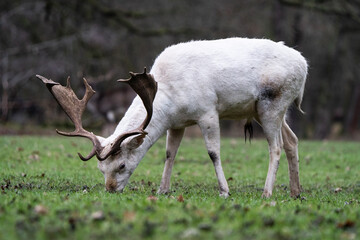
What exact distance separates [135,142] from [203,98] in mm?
1167

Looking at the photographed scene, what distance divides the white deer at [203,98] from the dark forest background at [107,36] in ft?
43.1

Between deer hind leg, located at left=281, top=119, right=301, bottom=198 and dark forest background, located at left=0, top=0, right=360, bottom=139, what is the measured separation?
13191mm

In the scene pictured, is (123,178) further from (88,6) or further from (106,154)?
(88,6)

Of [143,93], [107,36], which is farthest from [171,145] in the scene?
[107,36]

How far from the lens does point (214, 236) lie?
4.04 meters

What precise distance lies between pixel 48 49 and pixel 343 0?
1242 centimetres

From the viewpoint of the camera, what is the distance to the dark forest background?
21375mm

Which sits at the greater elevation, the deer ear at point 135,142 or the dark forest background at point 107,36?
the deer ear at point 135,142

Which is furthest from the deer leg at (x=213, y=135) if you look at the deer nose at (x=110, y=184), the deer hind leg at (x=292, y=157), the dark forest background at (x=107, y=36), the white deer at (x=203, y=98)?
the dark forest background at (x=107, y=36)

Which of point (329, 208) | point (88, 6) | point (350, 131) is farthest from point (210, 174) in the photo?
point (350, 131)

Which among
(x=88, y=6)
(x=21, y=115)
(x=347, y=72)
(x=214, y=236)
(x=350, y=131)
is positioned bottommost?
(x=350, y=131)

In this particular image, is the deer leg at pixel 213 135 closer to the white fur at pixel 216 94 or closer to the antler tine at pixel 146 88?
the white fur at pixel 216 94

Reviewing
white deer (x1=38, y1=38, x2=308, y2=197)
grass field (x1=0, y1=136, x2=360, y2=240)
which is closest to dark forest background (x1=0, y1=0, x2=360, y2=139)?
grass field (x1=0, y1=136, x2=360, y2=240)

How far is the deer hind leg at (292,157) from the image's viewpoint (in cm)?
819
